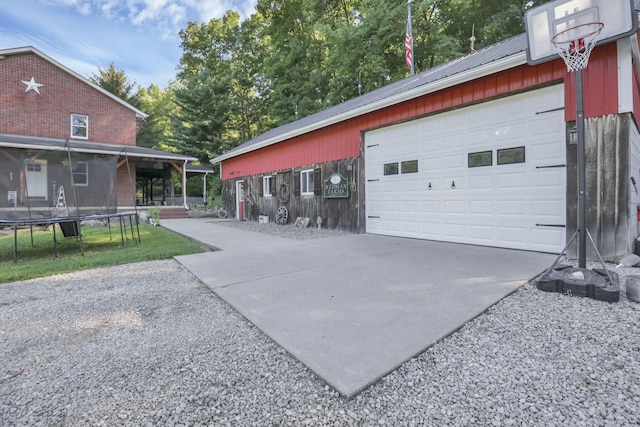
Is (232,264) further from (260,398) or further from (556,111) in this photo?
(556,111)

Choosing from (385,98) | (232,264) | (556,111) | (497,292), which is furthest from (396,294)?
(385,98)

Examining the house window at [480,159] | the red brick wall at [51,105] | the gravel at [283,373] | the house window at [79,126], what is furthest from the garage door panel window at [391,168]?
the house window at [79,126]

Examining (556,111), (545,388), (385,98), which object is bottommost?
(545,388)

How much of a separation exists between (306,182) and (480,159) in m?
5.34

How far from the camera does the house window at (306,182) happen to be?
9.25m

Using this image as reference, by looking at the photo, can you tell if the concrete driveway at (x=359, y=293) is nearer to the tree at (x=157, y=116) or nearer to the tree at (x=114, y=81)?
the tree at (x=157, y=116)

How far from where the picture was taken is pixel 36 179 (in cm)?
559

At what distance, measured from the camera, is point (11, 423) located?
51.6 inches

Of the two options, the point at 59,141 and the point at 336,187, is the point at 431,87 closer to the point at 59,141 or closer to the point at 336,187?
the point at 336,187

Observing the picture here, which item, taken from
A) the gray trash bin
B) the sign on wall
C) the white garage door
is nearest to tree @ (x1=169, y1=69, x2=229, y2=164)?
the sign on wall

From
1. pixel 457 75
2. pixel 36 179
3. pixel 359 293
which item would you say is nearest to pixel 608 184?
pixel 457 75

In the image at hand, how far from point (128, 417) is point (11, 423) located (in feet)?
1.68

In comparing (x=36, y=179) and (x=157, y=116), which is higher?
(x=157, y=116)

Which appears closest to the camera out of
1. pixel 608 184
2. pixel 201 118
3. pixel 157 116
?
pixel 608 184
